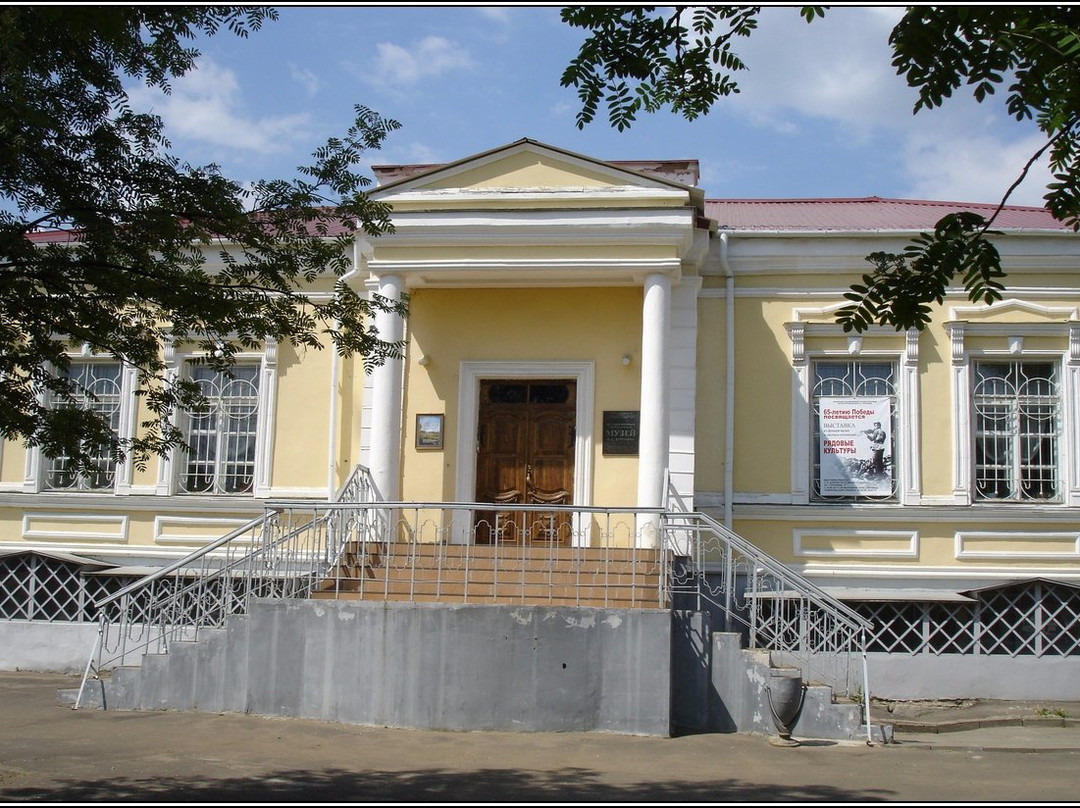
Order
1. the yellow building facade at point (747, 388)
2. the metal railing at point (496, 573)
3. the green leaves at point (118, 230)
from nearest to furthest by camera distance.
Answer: the green leaves at point (118, 230)
the metal railing at point (496, 573)
the yellow building facade at point (747, 388)

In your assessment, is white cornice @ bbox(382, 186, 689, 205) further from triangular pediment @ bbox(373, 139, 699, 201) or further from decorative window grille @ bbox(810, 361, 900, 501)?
decorative window grille @ bbox(810, 361, 900, 501)

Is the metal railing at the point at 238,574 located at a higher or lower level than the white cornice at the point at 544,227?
lower

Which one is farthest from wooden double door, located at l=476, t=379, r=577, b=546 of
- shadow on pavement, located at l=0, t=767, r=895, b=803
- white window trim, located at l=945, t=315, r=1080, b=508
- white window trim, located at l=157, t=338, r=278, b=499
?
shadow on pavement, located at l=0, t=767, r=895, b=803

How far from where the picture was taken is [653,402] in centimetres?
1209

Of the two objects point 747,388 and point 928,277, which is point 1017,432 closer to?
point 747,388

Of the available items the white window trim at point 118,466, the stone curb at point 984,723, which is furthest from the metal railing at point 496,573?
the white window trim at point 118,466

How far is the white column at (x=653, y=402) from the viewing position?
11.9m

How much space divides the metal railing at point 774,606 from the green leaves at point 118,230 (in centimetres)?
453

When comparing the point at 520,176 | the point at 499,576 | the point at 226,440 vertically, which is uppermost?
the point at 520,176

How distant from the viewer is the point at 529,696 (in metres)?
9.80

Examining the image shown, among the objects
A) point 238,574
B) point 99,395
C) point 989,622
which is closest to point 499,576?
point 238,574

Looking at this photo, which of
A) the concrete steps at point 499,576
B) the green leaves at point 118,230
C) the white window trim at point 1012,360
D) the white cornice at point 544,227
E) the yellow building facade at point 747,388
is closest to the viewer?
the green leaves at point 118,230

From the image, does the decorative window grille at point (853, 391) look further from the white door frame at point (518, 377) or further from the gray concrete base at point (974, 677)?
the white door frame at point (518, 377)

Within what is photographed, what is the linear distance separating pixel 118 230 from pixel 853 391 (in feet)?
31.1
